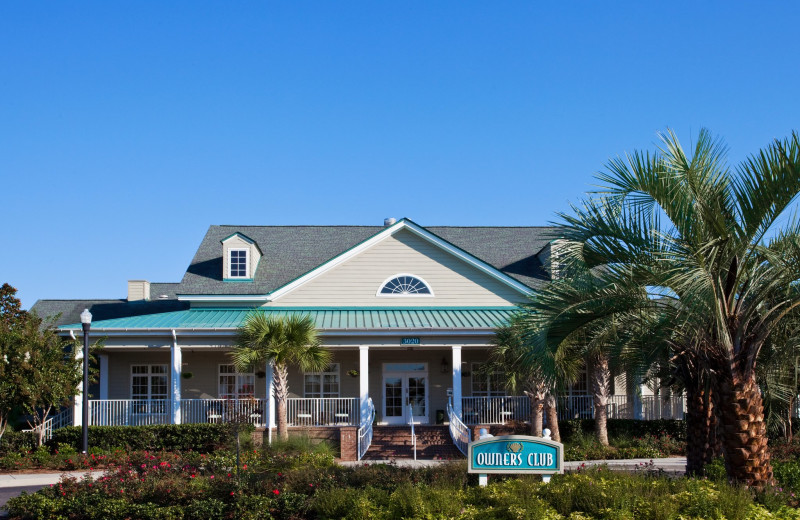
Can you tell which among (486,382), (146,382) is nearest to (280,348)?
(146,382)

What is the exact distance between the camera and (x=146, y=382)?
86.4 ft

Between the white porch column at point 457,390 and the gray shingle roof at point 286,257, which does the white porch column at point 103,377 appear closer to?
the gray shingle roof at point 286,257

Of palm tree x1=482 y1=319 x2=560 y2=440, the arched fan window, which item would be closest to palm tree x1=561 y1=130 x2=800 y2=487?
palm tree x1=482 y1=319 x2=560 y2=440

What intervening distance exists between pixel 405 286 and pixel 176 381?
7.93 m

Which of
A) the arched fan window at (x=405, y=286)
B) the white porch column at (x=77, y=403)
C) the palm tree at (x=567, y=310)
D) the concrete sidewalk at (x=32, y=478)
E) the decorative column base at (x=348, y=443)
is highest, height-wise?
the arched fan window at (x=405, y=286)

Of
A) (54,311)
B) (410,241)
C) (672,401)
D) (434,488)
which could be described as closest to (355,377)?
(410,241)

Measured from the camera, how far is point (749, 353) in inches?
415

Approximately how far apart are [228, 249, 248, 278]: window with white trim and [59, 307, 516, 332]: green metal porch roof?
4.51ft

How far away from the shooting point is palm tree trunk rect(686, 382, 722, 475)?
13148 mm

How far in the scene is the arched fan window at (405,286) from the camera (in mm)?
26391

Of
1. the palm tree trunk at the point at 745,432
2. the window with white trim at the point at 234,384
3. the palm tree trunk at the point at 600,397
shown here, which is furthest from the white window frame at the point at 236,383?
the palm tree trunk at the point at 745,432

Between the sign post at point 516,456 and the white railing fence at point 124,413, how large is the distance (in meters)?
14.6

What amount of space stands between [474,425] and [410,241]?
678 cm

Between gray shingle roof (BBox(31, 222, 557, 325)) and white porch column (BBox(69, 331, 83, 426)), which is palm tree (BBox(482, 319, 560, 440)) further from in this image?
white porch column (BBox(69, 331, 83, 426))
